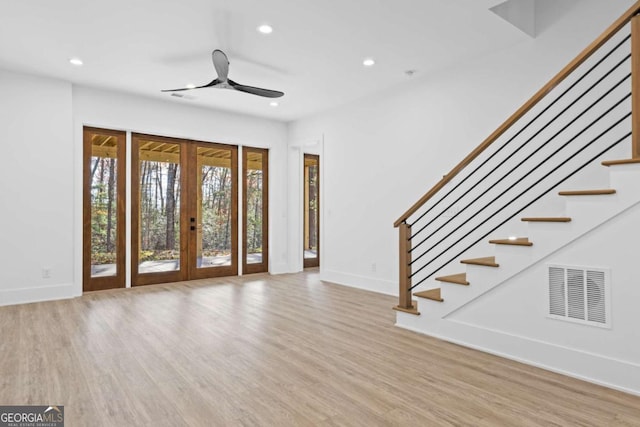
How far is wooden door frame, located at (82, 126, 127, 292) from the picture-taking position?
561 centimetres

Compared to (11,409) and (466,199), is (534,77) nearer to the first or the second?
(466,199)

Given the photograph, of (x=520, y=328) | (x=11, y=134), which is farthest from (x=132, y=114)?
(x=520, y=328)

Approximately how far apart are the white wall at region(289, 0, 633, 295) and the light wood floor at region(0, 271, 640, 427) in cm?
170

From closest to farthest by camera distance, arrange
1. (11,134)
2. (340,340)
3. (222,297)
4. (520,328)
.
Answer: (520,328), (340,340), (11,134), (222,297)

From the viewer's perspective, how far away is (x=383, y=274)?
564 cm

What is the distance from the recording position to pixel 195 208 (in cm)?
665

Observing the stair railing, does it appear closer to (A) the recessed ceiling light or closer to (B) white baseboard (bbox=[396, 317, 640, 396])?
(B) white baseboard (bbox=[396, 317, 640, 396])

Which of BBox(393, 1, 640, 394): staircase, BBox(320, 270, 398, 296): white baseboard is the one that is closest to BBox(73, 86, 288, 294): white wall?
BBox(320, 270, 398, 296): white baseboard

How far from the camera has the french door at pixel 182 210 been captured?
20.2ft

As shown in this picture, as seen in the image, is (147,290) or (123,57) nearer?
(123,57)

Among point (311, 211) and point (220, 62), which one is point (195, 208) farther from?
point (220, 62)

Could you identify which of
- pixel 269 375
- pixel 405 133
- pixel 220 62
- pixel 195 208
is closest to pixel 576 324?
pixel 269 375

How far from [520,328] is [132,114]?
5.88 meters

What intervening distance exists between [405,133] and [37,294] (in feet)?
17.9
